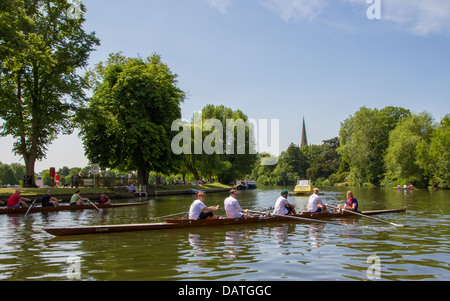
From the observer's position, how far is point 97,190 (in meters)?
35.1

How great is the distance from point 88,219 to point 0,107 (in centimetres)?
1547

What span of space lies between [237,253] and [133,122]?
106 ft

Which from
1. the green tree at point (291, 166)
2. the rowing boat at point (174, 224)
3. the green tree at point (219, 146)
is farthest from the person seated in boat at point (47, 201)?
the green tree at point (291, 166)

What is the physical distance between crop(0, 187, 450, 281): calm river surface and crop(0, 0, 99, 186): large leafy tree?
19955mm

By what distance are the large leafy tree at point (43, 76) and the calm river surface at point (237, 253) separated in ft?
65.5

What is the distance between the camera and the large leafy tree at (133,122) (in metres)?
39.0

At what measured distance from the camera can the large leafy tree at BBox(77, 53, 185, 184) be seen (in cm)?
3903

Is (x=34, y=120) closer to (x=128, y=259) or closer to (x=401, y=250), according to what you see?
(x=128, y=259)

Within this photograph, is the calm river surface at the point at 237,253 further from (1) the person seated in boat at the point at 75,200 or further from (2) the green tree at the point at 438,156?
(2) the green tree at the point at 438,156

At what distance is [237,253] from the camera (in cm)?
960

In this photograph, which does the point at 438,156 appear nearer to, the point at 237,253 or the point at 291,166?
the point at 237,253
